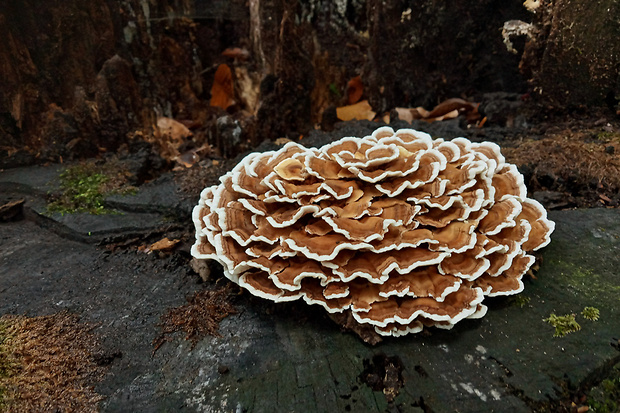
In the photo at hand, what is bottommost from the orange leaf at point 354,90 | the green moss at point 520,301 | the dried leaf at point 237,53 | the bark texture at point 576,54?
the green moss at point 520,301

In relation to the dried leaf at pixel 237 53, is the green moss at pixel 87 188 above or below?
below

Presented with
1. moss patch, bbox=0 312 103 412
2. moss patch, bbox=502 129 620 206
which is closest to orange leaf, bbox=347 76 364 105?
moss patch, bbox=502 129 620 206

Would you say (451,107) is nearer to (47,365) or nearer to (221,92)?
(221,92)

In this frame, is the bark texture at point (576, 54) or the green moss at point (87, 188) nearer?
the green moss at point (87, 188)

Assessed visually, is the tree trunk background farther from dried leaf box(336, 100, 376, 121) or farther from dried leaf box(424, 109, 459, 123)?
dried leaf box(424, 109, 459, 123)

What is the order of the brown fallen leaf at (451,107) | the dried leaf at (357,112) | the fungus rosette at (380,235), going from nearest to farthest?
the fungus rosette at (380,235) < the brown fallen leaf at (451,107) < the dried leaf at (357,112)

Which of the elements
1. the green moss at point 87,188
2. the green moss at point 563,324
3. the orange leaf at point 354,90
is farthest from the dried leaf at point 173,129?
the green moss at point 563,324

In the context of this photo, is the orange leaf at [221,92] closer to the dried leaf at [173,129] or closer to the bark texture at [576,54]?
the dried leaf at [173,129]
